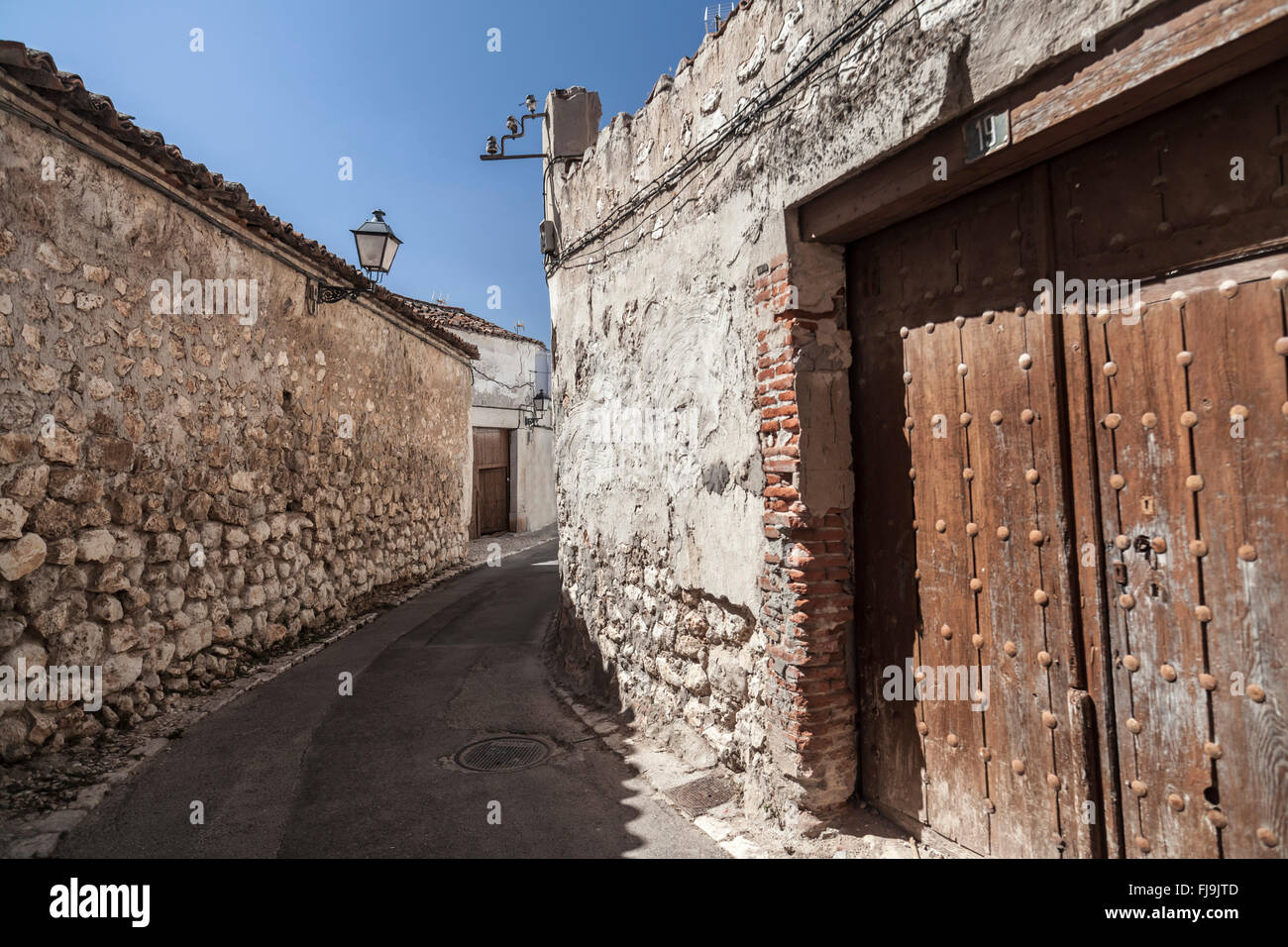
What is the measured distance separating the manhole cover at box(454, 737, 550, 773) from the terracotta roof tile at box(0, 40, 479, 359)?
14.6ft

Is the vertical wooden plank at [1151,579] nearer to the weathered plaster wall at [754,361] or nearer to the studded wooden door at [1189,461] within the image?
the studded wooden door at [1189,461]

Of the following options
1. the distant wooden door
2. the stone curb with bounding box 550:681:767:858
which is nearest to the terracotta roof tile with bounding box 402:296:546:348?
the distant wooden door

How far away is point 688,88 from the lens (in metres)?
4.02

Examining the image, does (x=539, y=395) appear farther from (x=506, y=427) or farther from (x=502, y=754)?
(x=502, y=754)

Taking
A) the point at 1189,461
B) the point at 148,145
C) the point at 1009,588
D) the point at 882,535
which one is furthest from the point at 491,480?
the point at 1189,461

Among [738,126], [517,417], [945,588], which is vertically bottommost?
[945,588]

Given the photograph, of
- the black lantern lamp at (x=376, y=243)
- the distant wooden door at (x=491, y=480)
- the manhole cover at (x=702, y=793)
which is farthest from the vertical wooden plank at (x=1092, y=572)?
the distant wooden door at (x=491, y=480)

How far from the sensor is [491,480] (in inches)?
716

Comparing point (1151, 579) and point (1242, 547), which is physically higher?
point (1242, 547)

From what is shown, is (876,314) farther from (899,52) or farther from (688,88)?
(688,88)

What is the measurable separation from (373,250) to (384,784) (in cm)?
566

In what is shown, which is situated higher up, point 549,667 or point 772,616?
point 772,616

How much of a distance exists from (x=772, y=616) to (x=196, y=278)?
5204 millimetres
